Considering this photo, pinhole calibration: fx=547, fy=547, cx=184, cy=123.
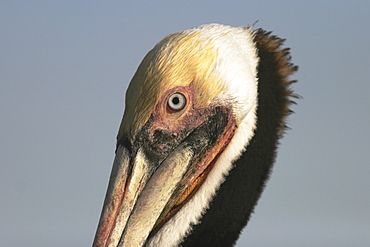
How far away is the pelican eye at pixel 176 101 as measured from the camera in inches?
176

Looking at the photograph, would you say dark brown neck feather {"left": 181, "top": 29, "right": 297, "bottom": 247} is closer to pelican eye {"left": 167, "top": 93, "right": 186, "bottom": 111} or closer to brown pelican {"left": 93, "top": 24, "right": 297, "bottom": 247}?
brown pelican {"left": 93, "top": 24, "right": 297, "bottom": 247}

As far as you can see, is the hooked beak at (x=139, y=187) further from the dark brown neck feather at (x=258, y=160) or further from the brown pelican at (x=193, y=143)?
the dark brown neck feather at (x=258, y=160)

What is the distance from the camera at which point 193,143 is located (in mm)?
4543

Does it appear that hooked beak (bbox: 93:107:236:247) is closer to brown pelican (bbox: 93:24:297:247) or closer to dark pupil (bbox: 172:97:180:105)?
brown pelican (bbox: 93:24:297:247)

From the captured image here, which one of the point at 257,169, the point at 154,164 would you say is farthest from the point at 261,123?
the point at 154,164

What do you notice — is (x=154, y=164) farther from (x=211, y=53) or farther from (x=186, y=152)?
(x=211, y=53)

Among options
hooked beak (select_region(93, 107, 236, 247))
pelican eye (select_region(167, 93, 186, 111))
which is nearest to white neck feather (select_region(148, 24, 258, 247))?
hooked beak (select_region(93, 107, 236, 247))

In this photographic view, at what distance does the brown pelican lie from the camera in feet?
14.3

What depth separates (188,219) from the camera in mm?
4504

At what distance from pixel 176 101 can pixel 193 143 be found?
38cm

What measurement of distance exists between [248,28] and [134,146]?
1576 mm

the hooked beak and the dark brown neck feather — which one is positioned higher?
the dark brown neck feather

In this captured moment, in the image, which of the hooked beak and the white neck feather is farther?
the white neck feather

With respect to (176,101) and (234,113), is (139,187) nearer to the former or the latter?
(176,101)
